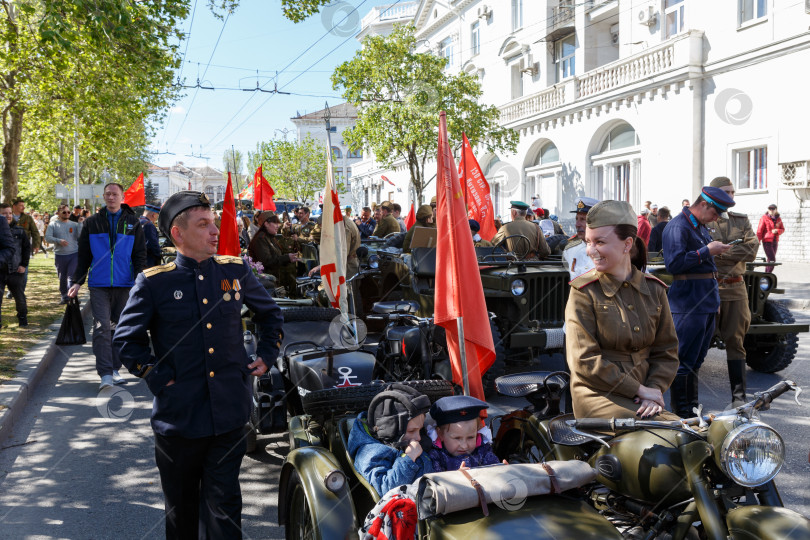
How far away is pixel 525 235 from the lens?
356 inches

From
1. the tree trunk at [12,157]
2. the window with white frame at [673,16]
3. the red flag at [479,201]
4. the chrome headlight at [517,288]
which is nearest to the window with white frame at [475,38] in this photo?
the window with white frame at [673,16]

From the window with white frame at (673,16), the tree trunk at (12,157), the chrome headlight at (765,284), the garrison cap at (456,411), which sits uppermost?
the window with white frame at (673,16)

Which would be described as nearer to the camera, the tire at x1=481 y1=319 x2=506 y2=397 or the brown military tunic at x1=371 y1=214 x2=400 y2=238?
the tire at x1=481 y1=319 x2=506 y2=397

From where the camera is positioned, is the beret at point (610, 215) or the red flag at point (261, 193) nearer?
→ the beret at point (610, 215)

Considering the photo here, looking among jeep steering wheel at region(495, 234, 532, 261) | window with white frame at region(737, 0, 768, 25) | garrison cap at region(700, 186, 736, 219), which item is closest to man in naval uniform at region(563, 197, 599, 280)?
garrison cap at region(700, 186, 736, 219)

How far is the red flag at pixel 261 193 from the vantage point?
55.9 feet

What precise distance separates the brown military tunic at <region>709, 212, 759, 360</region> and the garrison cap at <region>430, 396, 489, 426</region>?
12.5ft

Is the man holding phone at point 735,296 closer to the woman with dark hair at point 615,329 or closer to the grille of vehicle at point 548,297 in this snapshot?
the grille of vehicle at point 548,297

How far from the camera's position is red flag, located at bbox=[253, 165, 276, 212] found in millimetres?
17050

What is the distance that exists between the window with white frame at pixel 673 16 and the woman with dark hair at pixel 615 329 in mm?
23294

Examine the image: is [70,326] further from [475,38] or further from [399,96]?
[475,38]

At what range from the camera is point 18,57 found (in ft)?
49.2

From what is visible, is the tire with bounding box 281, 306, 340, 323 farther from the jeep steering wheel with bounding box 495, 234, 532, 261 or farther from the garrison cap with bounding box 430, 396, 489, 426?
the jeep steering wheel with bounding box 495, 234, 532, 261

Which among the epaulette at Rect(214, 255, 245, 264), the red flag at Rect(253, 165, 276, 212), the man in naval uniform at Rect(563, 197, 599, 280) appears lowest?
the man in naval uniform at Rect(563, 197, 599, 280)
